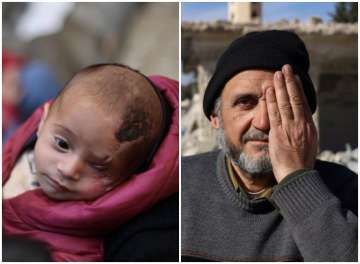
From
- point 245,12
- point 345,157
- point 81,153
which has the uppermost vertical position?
point 245,12

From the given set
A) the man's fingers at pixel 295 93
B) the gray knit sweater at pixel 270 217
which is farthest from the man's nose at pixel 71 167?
the man's fingers at pixel 295 93

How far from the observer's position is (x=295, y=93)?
8.32ft

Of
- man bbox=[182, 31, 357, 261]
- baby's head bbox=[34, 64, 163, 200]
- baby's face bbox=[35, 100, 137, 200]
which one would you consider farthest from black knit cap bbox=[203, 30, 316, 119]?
baby's face bbox=[35, 100, 137, 200]

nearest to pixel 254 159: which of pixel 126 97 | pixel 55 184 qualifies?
pixel 126 97

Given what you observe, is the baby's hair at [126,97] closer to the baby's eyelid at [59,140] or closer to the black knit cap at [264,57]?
the baby's eyelid at [59,140]

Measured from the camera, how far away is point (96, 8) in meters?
2.89

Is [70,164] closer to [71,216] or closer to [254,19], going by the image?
[71,216]

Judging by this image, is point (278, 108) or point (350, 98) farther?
point (350, 98)

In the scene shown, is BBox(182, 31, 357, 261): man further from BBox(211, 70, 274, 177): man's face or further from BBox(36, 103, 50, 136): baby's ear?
BBox(36, 103, 50, 136): baby's ear

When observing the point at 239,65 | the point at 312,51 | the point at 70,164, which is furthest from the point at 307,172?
the point at 70,164

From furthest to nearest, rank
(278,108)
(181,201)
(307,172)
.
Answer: (181,201) → (278,108) → (307,172)

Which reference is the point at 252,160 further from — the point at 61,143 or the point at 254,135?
the point at 61,143

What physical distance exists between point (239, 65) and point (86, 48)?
85 cm

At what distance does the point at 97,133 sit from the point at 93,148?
0.08 m
